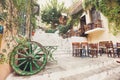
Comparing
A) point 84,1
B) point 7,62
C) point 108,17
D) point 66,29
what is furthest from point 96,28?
point 7,62

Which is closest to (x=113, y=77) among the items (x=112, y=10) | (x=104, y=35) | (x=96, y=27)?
(x=112, y=10)

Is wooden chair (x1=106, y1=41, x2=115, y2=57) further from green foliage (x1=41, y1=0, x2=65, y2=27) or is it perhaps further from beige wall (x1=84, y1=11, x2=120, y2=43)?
green foliage (x1=41, y1=0, x2=65, y2=27)

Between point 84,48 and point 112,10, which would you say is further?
point 112,10

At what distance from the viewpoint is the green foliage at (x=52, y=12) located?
20.7 metres

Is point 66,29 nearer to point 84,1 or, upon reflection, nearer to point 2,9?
point 84,1

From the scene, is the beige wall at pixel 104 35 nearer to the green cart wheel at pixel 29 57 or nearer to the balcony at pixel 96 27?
the balcony at pixel 96 27

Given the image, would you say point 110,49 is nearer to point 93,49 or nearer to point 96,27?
point 93,49

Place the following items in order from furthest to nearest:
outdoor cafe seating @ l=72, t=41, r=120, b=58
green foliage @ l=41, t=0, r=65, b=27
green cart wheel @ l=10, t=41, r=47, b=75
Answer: green foliage @ l=41, t=0, r=65, b=27
outdoor cafe seating @ l=72, t=41, r=120, b=58
green cart wheel @ l=10, t=41, r=47, b=75

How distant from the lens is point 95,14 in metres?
11.6

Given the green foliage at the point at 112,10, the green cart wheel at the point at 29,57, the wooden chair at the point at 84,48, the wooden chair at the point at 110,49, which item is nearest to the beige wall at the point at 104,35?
the green foliage at the point at 112,10

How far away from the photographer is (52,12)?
20750 mm

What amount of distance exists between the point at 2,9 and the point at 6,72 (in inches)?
69.4

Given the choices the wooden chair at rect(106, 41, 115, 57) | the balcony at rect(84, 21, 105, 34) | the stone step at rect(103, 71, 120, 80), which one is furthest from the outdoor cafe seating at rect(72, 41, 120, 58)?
the stone step at rect(103, 71, 120, 80)

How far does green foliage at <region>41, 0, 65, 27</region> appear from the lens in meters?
20.7
